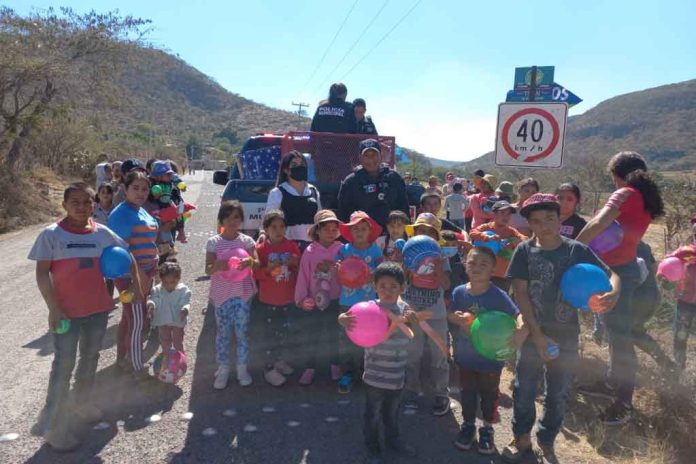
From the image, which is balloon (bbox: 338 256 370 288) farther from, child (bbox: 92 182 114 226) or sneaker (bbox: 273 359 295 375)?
child (bbox: 92 182 114 226)

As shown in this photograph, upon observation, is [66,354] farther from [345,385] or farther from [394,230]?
[394,230]

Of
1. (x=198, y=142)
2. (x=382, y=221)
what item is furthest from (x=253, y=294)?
(x=198, y=142)

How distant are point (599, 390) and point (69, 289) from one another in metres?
4.49

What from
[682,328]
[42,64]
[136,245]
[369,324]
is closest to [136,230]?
[136,245]

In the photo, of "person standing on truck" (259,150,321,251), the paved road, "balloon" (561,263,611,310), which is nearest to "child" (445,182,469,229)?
"person standing on truck" (259,150,321,251)

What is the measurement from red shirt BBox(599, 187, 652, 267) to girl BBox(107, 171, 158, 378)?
152 inches

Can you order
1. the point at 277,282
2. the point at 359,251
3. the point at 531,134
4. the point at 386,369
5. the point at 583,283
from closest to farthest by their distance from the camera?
the point at 583,283
the point at 386,369
the point at 359,251
the point at 277,282
the point at 531,134

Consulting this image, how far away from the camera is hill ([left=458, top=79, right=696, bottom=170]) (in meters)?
79.1

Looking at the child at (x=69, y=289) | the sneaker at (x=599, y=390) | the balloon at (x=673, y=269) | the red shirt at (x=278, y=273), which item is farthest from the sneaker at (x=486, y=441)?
the child at (x=69, y=289)

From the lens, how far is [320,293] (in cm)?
427

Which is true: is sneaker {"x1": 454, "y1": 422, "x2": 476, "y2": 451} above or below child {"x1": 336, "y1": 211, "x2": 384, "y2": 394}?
below

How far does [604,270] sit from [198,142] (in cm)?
10000

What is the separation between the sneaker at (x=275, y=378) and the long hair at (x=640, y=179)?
3.36 metres

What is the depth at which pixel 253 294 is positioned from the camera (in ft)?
14.9
